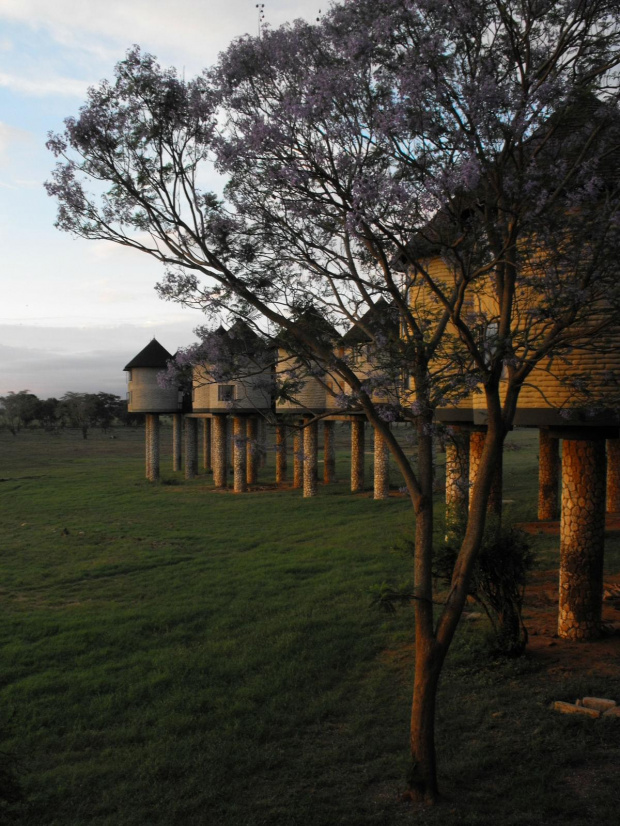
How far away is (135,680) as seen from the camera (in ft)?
34.4

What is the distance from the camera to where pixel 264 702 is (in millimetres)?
9617

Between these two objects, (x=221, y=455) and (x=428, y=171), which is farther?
(x=221, y=455)

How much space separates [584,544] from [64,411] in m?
84.0

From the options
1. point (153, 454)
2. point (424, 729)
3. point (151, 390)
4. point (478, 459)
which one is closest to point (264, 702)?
point (424, 729)

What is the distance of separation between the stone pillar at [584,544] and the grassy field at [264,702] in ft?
1.73

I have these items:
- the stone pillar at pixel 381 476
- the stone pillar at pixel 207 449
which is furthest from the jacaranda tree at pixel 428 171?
the stone pillar at pixel 207 449

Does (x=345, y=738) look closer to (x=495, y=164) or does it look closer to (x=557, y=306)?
A: (x=557, y=306)

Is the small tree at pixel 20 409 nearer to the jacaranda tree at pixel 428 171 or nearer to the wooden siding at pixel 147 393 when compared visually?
the wooden siding at pixel 147 393

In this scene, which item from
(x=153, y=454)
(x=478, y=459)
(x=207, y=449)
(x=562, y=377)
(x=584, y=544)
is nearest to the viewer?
(x=562, y=377)

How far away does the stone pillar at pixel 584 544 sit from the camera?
35.8 feet

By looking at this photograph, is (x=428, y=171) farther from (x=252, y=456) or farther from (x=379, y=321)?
(x=252, y=456)

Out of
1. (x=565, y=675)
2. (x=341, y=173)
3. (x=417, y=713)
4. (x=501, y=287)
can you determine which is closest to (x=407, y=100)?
(x=341, y=173)

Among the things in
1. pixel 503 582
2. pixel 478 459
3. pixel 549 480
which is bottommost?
pixel 503 582

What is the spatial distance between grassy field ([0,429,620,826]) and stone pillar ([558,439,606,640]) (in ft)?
1.73
